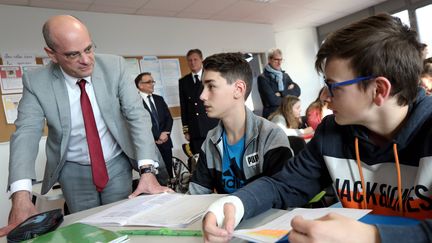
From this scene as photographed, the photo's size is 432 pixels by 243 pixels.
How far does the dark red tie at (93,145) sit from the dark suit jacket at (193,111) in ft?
7.14

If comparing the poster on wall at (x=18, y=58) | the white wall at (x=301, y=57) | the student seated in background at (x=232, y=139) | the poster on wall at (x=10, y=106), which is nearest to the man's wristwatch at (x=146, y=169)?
the student seated in background at (x=232, y=139)

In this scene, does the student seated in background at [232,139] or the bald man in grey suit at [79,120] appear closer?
the student seated in background at [232,139]

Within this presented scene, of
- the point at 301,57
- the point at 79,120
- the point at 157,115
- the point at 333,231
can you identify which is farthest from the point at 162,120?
the point at 301,57

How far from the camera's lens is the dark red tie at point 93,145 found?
1.54 m

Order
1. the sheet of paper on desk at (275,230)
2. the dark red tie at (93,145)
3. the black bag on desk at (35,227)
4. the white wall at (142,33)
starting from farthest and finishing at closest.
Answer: the white wall at (142,33) → the dark red tie at (93,145) → the black bag on desk at (35,227) → the sheet of paper on desk at (275,230)

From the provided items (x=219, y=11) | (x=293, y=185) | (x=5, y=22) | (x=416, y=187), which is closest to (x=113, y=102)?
(x=293, y=185)

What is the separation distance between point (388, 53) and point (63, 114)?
1349 millimetres

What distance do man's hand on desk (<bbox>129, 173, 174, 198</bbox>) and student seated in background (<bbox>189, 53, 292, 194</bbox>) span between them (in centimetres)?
14

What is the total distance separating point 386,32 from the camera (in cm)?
86

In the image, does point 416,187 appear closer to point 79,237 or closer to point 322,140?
point 322,140

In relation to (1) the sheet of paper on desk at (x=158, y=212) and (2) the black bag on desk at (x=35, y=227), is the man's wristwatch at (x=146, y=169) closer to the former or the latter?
(1) the sheet of paper on desk at (x=158, y=212)

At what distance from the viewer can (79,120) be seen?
5.17 ft

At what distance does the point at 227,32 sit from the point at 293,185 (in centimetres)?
524

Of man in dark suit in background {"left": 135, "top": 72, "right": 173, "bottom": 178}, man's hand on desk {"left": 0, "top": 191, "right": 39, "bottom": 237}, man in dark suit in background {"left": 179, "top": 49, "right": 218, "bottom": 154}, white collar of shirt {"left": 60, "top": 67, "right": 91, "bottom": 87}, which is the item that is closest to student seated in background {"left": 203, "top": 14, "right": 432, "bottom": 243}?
man's hand on desk {"left": 0, "top": 191, "right": 39, "bottom": 237}
